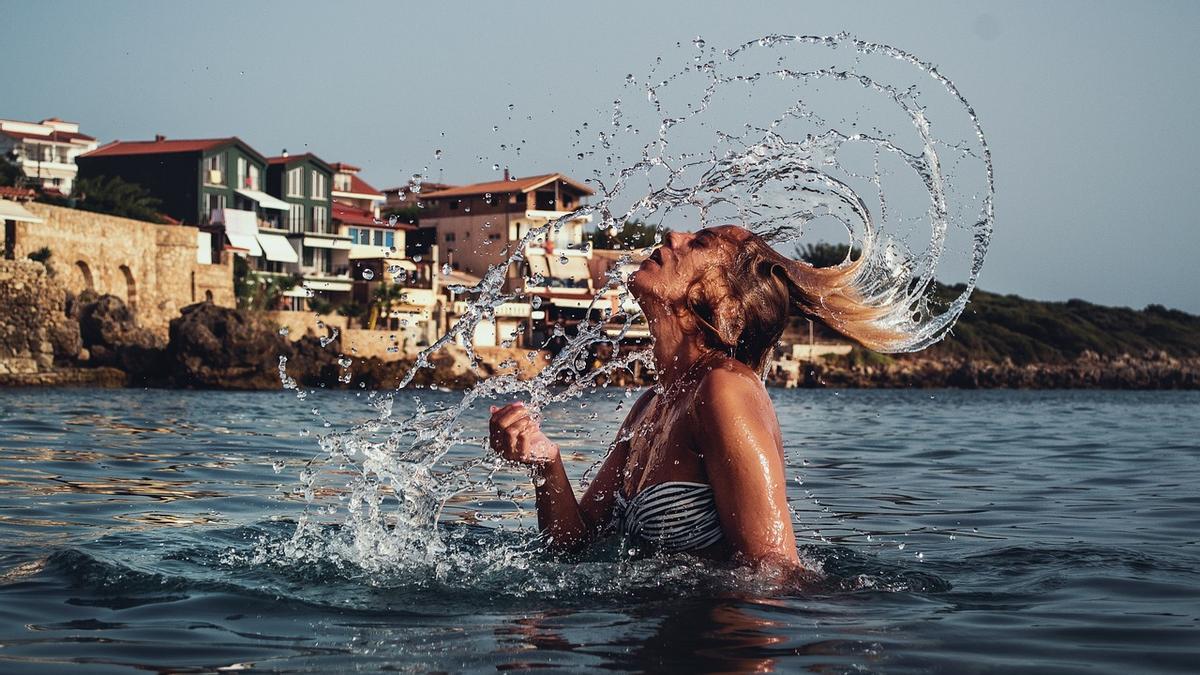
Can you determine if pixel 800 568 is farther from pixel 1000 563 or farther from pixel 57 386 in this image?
pixel 57 386

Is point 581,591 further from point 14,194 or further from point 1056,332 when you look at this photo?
point 1056,332

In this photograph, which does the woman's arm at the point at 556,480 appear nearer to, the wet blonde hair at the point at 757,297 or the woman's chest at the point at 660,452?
the woman's chest at the point at 660,452

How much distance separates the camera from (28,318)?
43.8 meters

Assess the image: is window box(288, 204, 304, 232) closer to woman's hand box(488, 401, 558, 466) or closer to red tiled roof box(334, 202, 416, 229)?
red tiled roof box(334, 202, 416, 229)

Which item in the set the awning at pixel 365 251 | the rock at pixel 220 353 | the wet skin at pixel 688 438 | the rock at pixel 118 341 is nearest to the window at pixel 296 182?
the awning at pixel 365 251

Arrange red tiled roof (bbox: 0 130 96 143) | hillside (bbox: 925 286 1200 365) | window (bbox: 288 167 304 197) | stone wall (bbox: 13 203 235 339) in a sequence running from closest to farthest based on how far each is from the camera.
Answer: stone wall (bbox: 13 203 235 339) → window (bbox: 288 167 304 197) → red tiled roof (bbox: 0 130 96 143) → hillside (bbox: 925 286 1200 365)

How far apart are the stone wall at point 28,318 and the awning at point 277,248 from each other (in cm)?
2294

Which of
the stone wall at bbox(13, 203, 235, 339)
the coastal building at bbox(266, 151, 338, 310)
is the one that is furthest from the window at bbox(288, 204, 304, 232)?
the stone wall at bbox(13, 203, 235, 339)

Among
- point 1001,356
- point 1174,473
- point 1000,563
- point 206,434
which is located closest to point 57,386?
point 206,434

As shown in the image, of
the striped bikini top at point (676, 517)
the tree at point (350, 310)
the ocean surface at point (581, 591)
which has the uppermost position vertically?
the tree at point (350, 310)

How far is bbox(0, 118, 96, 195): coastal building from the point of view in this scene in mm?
84875

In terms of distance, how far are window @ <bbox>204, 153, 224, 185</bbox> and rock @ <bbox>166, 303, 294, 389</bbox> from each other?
18.6 m

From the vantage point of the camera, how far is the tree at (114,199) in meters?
61.7

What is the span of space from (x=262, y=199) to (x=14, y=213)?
2379 cm
